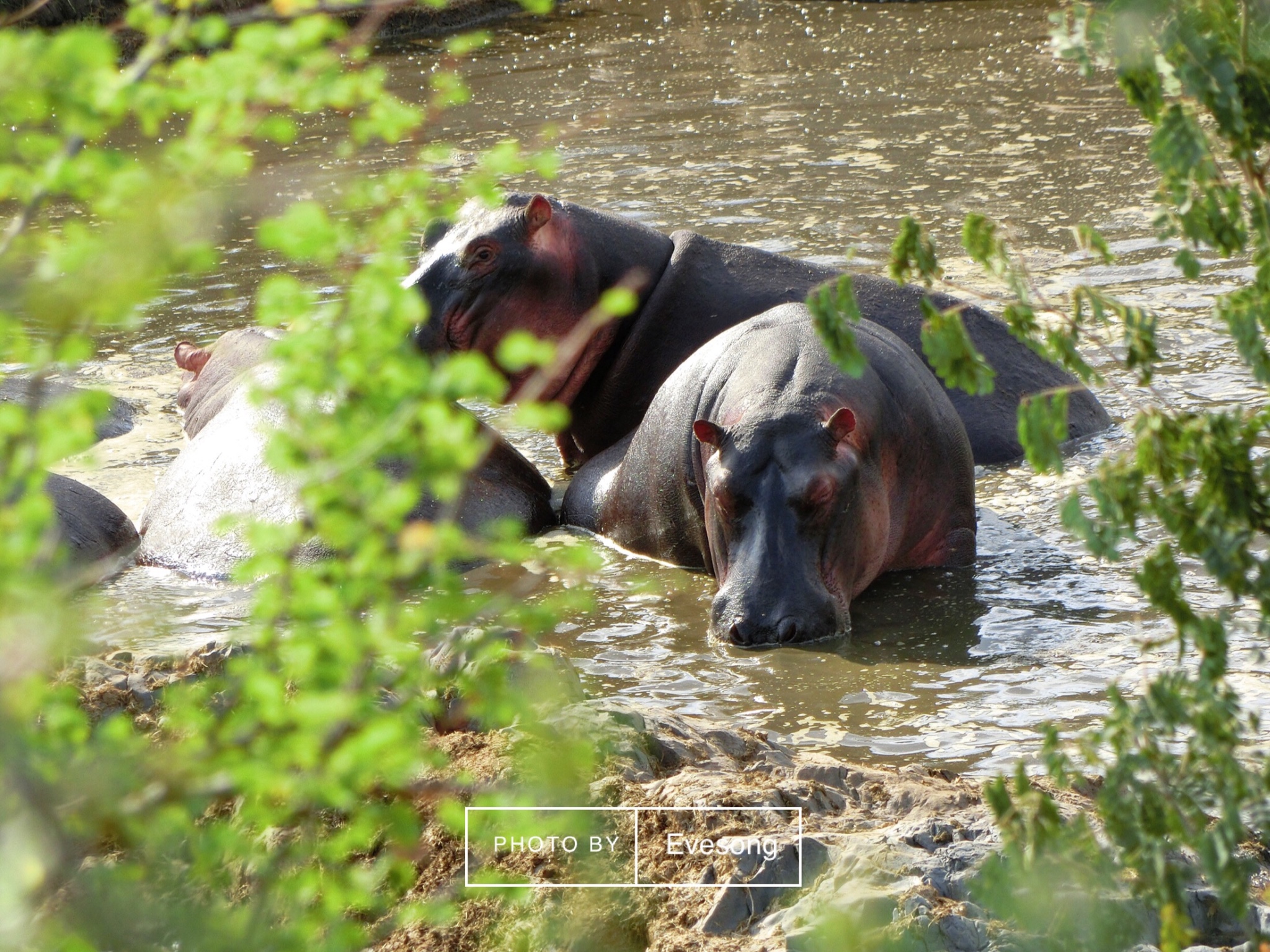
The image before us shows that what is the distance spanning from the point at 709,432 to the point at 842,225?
5.59m

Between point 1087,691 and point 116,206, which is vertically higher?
point 116,206

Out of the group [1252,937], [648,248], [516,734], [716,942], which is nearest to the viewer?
[1252,937]

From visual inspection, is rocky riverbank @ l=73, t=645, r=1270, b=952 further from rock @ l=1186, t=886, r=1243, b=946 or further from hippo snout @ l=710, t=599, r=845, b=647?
hippo snout @ l=710, t=599, r=845, b=647

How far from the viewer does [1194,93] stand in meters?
2.42

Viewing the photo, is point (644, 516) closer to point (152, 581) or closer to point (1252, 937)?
point (152, 581)

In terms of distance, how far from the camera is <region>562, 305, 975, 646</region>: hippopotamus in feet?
16.7

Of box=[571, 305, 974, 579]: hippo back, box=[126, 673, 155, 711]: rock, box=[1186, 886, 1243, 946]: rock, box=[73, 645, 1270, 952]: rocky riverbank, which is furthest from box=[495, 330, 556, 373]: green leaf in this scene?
box=[571, 305, 974, 579]: hippo back

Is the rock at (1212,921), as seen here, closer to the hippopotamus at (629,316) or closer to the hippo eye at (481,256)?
the hippopotamus at (629,316)

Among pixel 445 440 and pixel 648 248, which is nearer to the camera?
pixel 445 440

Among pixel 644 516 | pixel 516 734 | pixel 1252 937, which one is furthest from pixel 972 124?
pixel 1252 937

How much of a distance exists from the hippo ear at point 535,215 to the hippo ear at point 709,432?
6.43 feet

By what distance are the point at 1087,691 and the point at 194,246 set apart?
340cm

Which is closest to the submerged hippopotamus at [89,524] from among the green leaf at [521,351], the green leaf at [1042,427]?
the green leaf at [1042,427]

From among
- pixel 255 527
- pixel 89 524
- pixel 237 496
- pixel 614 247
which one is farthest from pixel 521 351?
pixel 614 247
